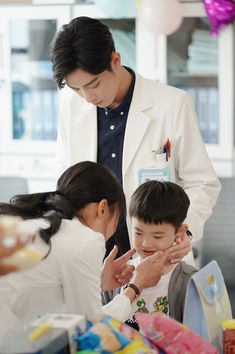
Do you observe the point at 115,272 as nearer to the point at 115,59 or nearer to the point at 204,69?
the point at 115,59

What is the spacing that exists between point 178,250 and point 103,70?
55 cm

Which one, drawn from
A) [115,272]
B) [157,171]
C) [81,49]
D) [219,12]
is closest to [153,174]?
[157,171]

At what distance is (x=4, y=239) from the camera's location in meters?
0.82

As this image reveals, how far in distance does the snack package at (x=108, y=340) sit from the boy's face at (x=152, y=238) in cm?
81

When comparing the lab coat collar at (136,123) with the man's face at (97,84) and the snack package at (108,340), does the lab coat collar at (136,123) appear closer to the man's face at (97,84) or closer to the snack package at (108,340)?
the man's face at (97,84)

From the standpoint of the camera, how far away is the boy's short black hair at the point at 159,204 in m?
1.96

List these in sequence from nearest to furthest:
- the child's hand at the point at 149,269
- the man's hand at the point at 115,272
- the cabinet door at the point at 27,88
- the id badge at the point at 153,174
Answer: the child's hand at the point at 149,269 < the man's hand at the point at 115,272 < the id badge at the point at 153,174 < the cabinet door at the point at 27,88

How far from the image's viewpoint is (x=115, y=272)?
1.97m

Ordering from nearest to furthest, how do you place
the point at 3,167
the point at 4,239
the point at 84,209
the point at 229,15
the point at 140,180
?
the point at 4,239, the point at 84,209, the point at 140,180, the point at 229,15, the point at 3,167

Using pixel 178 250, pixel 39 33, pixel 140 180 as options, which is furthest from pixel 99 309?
pixel 39 33

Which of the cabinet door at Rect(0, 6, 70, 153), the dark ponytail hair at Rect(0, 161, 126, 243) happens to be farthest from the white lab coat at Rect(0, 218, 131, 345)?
the cabinet door at Rect(0, 6, 70, 153)

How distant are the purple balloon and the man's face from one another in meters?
2.44

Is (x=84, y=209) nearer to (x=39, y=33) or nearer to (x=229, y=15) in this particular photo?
(x=229, y=15)

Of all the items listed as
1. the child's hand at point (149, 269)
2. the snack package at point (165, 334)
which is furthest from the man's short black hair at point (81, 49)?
the snack package at point (165, 334)
